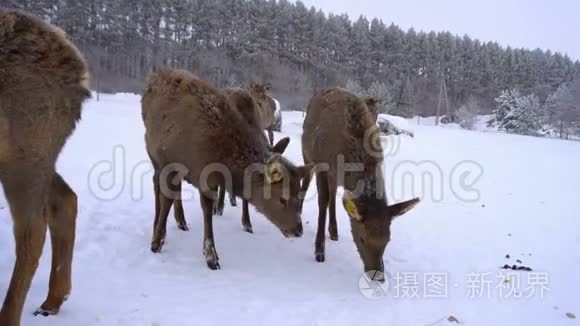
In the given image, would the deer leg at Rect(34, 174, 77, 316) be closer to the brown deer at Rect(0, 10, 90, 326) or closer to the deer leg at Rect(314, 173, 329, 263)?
the brown deer at Rect(0, 10, 90, 326)

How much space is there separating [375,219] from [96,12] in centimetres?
5197

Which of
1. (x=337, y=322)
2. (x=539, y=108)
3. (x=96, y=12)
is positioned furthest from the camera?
(x=539, y=108)

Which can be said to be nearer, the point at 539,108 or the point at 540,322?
the point at 540,322

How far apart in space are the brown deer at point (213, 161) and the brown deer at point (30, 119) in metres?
2.08

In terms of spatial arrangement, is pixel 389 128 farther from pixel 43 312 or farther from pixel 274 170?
pixel 43 312

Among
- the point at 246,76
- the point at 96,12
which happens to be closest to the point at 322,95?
the point at 246,76

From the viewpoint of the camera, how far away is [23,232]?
2.45 metres

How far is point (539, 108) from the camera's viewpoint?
185ft

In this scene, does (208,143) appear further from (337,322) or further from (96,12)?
(96,12)

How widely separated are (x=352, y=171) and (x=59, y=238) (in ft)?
10.8

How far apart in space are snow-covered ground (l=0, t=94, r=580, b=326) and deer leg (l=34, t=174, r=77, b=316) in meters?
0.15

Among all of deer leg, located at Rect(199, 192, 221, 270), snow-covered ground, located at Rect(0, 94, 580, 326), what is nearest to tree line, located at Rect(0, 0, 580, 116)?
snow-covered ground, located at Rect(0, 94, 580, 326)

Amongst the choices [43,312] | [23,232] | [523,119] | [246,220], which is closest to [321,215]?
[246,220]

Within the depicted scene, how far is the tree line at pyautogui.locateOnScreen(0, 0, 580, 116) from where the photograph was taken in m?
45.5
